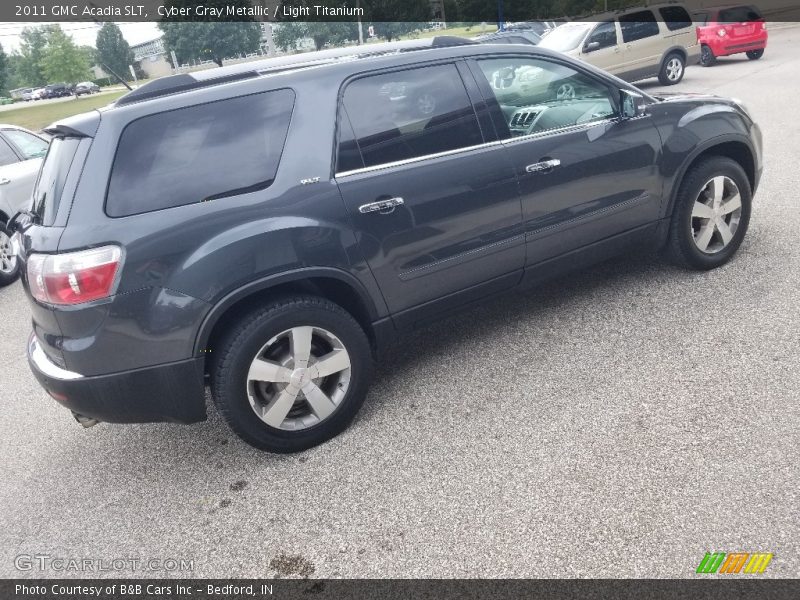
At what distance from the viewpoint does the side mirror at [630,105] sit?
401cm

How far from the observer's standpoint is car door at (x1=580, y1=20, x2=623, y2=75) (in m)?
13.1

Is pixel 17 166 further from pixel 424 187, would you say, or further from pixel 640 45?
pixel 640 45

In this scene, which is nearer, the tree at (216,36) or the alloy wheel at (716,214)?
the alloy wheel at (716,214)

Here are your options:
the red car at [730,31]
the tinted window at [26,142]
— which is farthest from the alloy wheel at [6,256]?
the red car at [730,31]

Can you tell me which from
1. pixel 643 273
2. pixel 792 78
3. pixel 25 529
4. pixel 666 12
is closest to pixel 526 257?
pixel 643 273

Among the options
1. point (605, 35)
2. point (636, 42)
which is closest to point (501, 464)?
point (605, 35)

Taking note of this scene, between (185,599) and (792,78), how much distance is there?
1445 centimetres

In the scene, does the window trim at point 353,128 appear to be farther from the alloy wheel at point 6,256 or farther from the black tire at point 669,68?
the black tire at point 669,68

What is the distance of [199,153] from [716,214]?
3.44 m

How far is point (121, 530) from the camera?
2904 millimetres

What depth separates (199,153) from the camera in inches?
117

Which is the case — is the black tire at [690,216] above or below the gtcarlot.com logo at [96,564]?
above

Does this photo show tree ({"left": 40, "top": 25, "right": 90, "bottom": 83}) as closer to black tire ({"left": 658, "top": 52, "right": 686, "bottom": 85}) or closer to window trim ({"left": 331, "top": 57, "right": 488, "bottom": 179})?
black tire ({"left": 658, "top": 52, "right": 686, "bottom": 85})

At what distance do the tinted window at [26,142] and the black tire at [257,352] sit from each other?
6527mm
